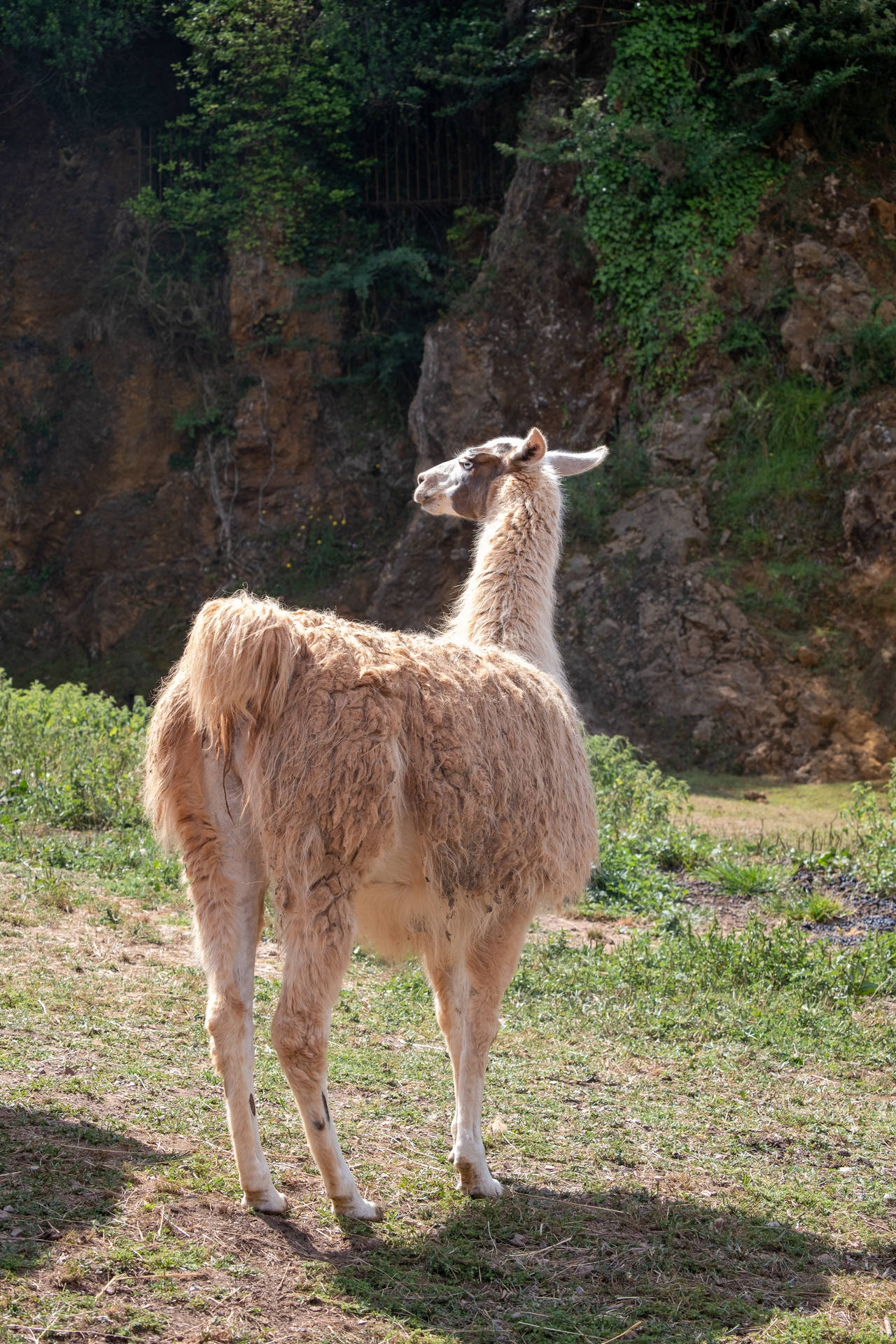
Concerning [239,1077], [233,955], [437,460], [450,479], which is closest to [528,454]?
[450,479]

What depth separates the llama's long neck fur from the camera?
16.1ft

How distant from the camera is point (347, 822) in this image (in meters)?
3.43

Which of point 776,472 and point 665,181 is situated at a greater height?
point 665,181

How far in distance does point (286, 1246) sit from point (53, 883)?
3755 mm

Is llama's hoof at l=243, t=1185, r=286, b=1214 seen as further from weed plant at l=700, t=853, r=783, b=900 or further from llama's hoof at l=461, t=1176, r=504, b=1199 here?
weed plant at l=700, t=853, r=783, b=900

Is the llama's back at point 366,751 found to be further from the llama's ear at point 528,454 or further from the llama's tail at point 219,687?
the llama's ear at point 528,454

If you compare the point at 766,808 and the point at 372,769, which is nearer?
the point at 372,769

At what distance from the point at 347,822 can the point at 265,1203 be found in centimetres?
113

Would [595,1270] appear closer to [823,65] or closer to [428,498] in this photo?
[428,498]

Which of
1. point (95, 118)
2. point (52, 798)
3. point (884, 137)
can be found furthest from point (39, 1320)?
point (95, 118)

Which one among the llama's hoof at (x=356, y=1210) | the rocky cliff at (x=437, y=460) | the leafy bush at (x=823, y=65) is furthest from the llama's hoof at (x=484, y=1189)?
the leafy bush at (x=823, y=65)

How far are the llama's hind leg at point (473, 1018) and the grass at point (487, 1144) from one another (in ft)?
0.38

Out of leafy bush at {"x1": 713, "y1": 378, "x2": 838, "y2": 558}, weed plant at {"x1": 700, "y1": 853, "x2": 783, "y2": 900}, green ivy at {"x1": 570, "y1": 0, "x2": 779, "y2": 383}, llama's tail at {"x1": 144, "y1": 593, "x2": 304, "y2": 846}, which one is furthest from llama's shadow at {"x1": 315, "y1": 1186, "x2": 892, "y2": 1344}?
green ivy at {"x1": 570, "y1": 0, "x2": 779, "y2": 383}

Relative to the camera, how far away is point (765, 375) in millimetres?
14883
